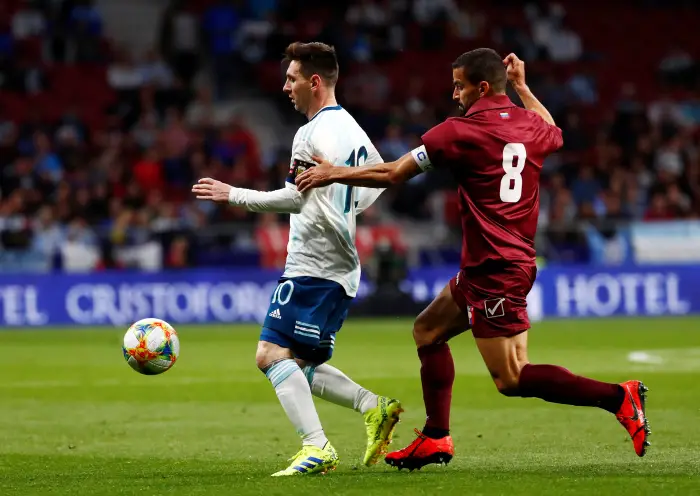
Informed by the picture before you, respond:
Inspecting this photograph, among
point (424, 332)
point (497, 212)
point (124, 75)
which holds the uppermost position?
point (124, 75)

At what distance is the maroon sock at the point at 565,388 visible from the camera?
22.4ft

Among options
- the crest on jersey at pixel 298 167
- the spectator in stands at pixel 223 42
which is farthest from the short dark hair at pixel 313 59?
the spectator in stands at pixel 223 42

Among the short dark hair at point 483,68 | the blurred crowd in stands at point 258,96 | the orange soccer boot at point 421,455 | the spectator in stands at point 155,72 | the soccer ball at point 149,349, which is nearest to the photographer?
the short dark hair at point 483,68

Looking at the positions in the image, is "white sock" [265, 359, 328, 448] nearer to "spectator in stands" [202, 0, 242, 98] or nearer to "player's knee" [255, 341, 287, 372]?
"player's knee" [255, 341, 287, 372]

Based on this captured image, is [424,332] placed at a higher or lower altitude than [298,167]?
lower

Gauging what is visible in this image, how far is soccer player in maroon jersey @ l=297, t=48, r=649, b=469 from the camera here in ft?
22.4

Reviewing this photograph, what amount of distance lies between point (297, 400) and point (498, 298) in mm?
1212

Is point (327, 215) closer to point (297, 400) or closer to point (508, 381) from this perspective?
point (297, 400)

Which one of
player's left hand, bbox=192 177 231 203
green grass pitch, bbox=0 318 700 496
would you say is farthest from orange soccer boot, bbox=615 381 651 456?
player's left hand, bbox=192 177 231 203

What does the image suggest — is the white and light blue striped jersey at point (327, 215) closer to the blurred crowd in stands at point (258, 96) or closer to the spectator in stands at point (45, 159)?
the blurred crowd in stands at point (258, 96)

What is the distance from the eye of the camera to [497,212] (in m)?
6.98

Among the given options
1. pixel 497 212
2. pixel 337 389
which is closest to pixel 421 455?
pixel 337 389

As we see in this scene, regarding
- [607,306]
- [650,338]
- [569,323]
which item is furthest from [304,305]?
[607,306]

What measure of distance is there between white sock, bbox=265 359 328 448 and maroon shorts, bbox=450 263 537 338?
981mm
